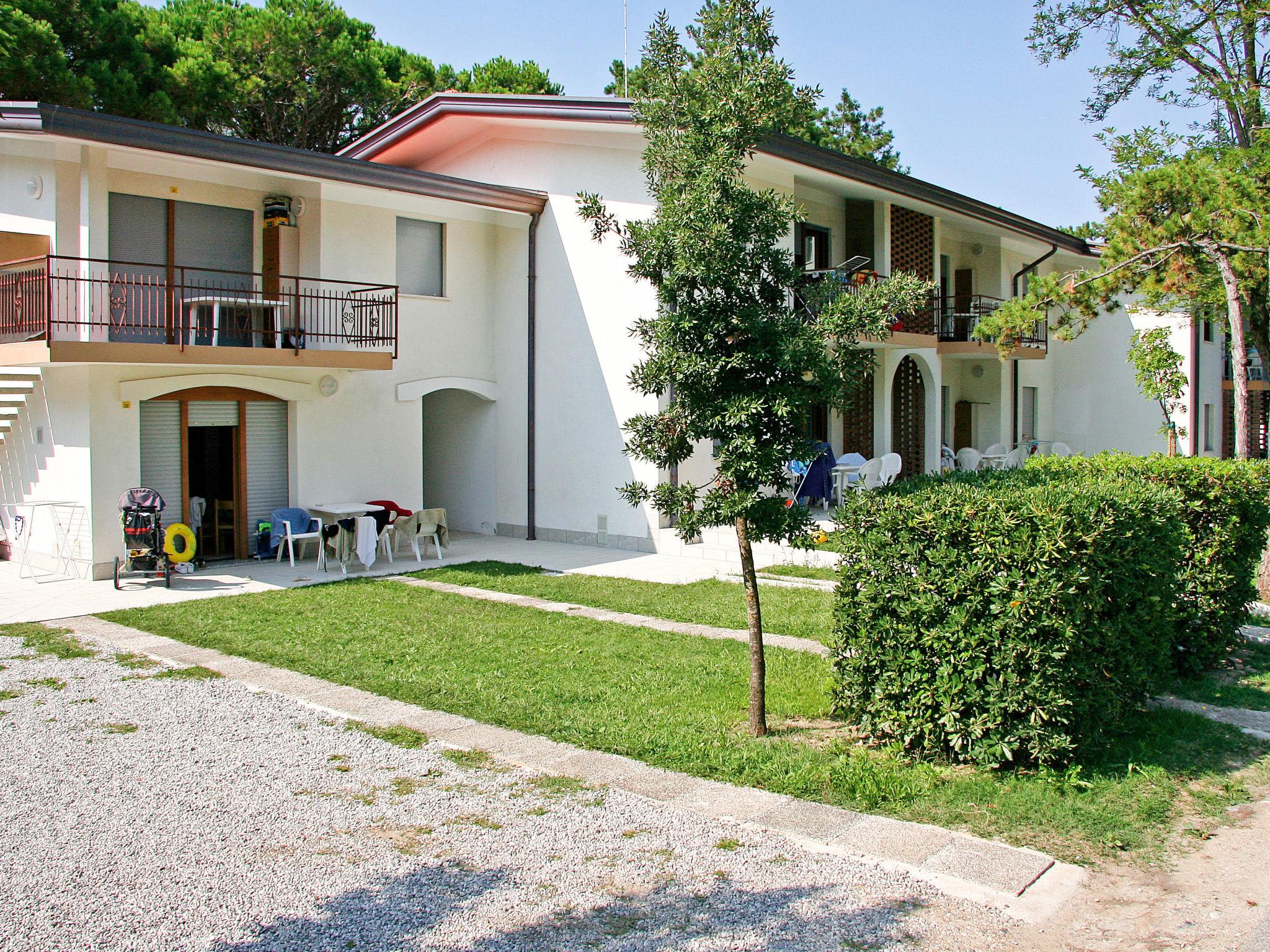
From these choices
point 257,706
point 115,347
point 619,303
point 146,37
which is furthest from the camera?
point 146,37

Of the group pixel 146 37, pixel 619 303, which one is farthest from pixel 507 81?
pixel 619 303

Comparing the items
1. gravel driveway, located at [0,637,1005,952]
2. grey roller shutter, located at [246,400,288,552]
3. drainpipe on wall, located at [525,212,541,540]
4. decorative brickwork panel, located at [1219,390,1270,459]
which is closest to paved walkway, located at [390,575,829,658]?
grey roller shutter, located at [246,400,288,552]

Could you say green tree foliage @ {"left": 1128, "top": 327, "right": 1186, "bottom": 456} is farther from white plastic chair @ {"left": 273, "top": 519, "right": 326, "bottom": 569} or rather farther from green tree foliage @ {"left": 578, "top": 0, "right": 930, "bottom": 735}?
green tree foliage @ {"left": 578, "top": 0, "right": 930, "bottom": 735}

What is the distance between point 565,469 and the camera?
16297 millimetres

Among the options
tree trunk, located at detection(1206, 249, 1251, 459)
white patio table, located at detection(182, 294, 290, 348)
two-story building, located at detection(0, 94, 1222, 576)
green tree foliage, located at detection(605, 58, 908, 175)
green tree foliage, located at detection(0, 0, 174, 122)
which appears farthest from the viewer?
green tree foliage, located at detection(605, 58, 908, 175)

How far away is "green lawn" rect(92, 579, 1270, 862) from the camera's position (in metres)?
5.36

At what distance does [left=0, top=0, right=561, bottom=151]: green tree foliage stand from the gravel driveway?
1896cm

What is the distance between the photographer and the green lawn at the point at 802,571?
1261 cm

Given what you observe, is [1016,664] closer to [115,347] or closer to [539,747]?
[539,747]

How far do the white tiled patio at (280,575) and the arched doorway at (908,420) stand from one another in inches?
323

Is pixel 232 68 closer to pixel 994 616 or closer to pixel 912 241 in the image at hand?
pixel 912 241

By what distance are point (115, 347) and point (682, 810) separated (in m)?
9.22

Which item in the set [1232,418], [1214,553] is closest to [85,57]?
[1214,553]

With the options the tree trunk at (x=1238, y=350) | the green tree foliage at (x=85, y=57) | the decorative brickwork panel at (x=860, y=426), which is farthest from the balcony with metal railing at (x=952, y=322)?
the green tree foliage at (x=85, y=57)
